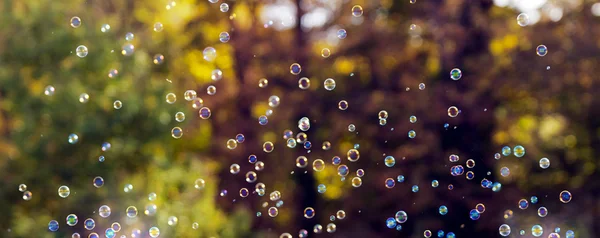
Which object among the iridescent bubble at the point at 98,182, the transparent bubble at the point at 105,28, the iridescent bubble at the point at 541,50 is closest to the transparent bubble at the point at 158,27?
the transparent bubble at the point at 105,28

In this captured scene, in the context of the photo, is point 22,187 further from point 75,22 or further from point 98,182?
point 75,22

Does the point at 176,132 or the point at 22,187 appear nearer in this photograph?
the point at 22,187

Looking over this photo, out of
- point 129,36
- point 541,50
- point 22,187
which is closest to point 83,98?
point 129,36

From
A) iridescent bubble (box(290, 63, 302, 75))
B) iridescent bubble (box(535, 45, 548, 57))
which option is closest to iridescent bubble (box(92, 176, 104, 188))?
iridescent bubble (box(290, 63, 302, 75))

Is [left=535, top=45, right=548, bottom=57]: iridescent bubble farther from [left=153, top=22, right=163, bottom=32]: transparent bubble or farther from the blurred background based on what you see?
[left=153, top=22, right=163, bottom=32]: transparent bubble

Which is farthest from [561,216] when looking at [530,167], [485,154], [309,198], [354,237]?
[309,198]

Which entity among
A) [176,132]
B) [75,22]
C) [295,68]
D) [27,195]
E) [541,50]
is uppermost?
[541,50]

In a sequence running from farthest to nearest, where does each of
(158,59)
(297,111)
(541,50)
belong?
→ (297,111) < (541,50) < (158,59)

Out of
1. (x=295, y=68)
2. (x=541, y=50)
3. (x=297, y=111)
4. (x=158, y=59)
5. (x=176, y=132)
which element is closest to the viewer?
(x=158, y=59)
